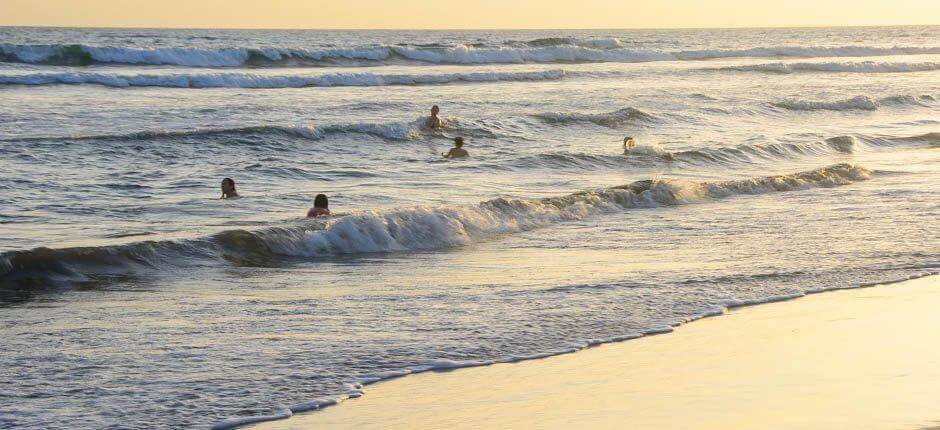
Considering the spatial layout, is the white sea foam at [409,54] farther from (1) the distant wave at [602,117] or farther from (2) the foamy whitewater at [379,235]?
(1) the distant wave at [602,117]

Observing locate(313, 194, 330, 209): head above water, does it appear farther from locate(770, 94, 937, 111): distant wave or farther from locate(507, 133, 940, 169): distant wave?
locate(770, 94, 937, 111): distant wave

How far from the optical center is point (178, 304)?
26.9 feet

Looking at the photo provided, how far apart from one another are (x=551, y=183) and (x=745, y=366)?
10.0 m

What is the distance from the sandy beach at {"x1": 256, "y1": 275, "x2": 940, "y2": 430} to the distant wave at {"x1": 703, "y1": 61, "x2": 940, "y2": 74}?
43.7 meters

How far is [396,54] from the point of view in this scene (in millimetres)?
52469

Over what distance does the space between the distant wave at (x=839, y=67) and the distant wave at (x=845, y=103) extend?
16.2m

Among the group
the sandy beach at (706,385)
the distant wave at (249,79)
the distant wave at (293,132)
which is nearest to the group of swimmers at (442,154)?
the distant wave at (293,132)

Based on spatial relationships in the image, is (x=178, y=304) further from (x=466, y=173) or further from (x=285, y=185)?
(x=466, y=173)

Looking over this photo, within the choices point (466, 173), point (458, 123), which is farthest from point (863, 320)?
point (458, 123)

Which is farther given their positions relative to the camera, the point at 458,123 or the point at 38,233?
the point at 458,123

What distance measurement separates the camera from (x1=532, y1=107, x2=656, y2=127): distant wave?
26.0 m

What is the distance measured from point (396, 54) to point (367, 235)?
42.0m

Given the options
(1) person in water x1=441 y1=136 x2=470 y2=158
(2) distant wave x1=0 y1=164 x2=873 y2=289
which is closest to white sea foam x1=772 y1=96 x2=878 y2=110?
(1) person in water x1=441 y1=136 x2=470 y2=158

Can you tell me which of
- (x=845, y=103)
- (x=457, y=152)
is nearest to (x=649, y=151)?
(x=457, y=152)
